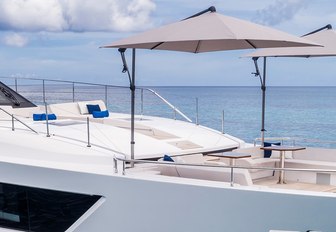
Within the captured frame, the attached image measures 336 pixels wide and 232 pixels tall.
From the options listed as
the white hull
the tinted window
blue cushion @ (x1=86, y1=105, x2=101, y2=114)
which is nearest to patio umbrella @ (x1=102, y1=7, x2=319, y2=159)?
the white hull

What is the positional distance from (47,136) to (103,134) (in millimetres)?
819

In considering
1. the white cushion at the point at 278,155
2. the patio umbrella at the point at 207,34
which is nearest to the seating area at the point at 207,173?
the patio umbrella at the point at 207,34

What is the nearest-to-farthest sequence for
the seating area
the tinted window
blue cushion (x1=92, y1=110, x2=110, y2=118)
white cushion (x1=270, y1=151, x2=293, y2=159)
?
1. the seating area
2. the tinted window
3. white cushion (x1=270, y1=151, x2=293, y2=159)
4. blue cushion (x1=92, y1=110, x2=110, y2=118)

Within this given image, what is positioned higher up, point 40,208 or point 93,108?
point 93,108


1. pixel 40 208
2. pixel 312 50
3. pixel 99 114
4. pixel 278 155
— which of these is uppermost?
pixel 312 50

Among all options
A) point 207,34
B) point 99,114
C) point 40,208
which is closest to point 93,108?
point 99,114

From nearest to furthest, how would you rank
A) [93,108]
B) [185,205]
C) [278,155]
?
[185,205] < [278,155] < [93,108]

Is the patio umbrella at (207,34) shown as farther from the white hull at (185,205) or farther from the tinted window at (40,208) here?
the tinted window at (40,208)

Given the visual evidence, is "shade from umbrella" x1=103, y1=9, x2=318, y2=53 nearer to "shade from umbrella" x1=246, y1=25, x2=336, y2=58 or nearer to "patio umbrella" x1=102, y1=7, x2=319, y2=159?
"patio umbrella" x1=102, y1=7, x2=319, y2=159

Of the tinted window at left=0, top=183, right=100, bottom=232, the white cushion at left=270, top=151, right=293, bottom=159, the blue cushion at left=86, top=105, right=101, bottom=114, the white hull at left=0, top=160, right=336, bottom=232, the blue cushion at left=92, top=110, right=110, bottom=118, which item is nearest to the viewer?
the white hull at left=0, top=160, right=336, bottom=232

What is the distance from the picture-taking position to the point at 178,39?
6273 mm

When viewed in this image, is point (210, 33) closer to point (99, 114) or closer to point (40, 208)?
point (40, 208)

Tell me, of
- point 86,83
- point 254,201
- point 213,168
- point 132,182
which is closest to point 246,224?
point 254,201

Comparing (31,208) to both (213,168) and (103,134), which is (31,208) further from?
(213,168)
